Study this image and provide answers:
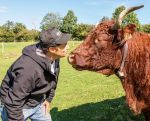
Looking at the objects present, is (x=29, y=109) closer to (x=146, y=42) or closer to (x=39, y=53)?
(x=39, y=53)

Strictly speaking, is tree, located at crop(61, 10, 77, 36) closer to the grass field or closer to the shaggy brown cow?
the grass field

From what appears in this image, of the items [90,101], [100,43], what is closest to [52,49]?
[100,43]

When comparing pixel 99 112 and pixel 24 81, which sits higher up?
pixel 24 81

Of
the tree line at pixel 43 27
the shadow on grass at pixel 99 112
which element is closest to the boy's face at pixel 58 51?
the shadow on grass at pixel 99 112

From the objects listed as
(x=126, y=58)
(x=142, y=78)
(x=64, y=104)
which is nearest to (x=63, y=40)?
(x=126, y=58)

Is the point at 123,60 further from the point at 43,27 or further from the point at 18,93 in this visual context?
the point at 43,27

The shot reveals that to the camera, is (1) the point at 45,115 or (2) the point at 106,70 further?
(1) the point at 45,115

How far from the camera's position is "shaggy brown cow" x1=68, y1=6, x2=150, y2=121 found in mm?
5020

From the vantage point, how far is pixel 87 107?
9516 mm

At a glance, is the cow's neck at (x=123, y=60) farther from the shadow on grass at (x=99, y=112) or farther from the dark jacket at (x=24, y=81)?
the shadow on grass at (x=99, y=112)

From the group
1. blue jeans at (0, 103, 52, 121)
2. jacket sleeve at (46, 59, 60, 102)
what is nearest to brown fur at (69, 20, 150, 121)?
jacket sleeve at (46, 59, 60, 102)

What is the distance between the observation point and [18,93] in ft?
15.5

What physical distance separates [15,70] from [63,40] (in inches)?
Answer: 30.8

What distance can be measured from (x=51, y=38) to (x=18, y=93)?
87 cm
